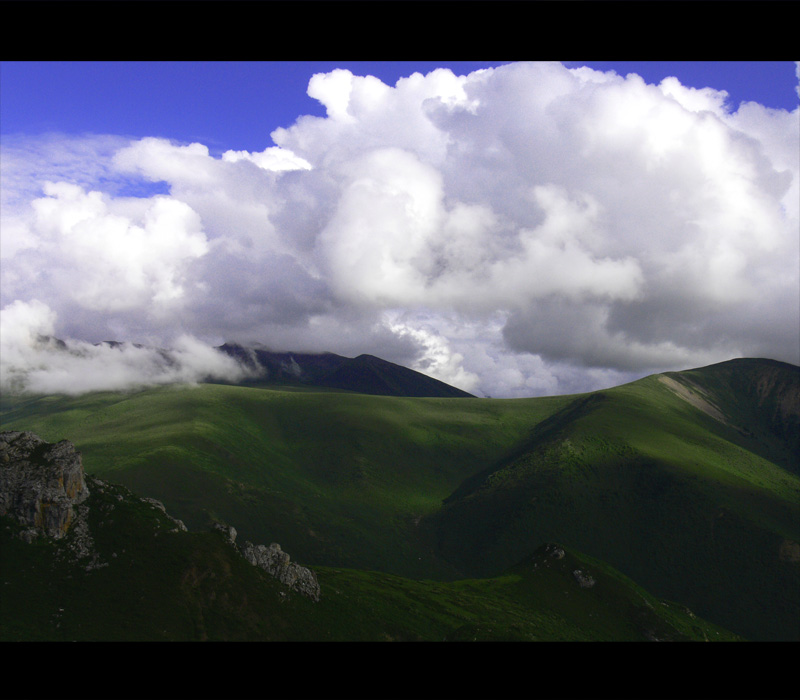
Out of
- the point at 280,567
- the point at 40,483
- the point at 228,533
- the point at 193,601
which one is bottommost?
the point at 193,601

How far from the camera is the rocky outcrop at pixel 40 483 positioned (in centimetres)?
7656

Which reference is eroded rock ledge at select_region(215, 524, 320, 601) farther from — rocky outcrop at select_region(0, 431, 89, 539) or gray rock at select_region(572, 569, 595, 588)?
gray rock at select_region(572, 569, 595, 588)

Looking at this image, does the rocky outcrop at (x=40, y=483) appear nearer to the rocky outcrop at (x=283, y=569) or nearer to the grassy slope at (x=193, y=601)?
the grassy slope at (x=193, y=601)

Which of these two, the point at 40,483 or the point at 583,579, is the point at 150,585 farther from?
the point at 583,579

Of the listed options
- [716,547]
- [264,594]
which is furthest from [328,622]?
[716,547]

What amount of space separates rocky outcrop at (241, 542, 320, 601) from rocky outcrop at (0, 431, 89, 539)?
27270 mm

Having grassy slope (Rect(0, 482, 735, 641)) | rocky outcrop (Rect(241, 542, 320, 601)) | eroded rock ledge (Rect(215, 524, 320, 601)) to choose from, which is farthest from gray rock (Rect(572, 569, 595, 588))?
rocky outcrop (Rect(241, 542, 320, 601))

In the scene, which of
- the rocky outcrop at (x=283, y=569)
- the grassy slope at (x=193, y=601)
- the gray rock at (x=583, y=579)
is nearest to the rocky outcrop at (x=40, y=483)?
the grassy slope at (x=193, y=601)

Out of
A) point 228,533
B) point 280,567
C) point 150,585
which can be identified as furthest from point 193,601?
point 280,567

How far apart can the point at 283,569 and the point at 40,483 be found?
127 feet

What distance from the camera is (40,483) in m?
78.2

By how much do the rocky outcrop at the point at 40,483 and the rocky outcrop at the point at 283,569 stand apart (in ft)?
89.5

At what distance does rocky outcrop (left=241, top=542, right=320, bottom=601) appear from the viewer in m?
93.8
